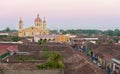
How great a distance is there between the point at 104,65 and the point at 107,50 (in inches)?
136

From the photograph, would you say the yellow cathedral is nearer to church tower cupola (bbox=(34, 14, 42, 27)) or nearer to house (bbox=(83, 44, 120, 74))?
church tower cupola (bbox=(34, 14, 42, 27))

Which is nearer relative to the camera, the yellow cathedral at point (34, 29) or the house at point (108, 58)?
the house at point (108, 58)

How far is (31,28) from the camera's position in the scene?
8738 cm

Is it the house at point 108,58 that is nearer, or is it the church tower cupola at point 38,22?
the house at point 108,58

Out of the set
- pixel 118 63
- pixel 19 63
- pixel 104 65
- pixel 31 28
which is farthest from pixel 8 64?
pixel 31 28

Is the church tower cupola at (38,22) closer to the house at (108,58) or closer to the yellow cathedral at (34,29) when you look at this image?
the yellow cathedral at (34,29)

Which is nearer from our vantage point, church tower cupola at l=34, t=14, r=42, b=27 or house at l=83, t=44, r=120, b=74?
house at l=83, t=44, r=120, b=74

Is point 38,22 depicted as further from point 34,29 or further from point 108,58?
point 108,58

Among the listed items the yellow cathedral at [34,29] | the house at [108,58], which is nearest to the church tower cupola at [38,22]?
the yellow cathedral at [34,29]

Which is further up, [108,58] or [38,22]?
[38,22]

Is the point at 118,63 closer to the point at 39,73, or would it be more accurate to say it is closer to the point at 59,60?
the point at 59,60

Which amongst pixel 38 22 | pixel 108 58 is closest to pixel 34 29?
pixel 38 22

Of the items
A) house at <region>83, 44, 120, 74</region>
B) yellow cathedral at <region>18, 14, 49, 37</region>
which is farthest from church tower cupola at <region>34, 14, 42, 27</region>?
house at <region>83, 44, 120, 74</region>

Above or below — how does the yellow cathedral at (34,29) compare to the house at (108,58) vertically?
above
